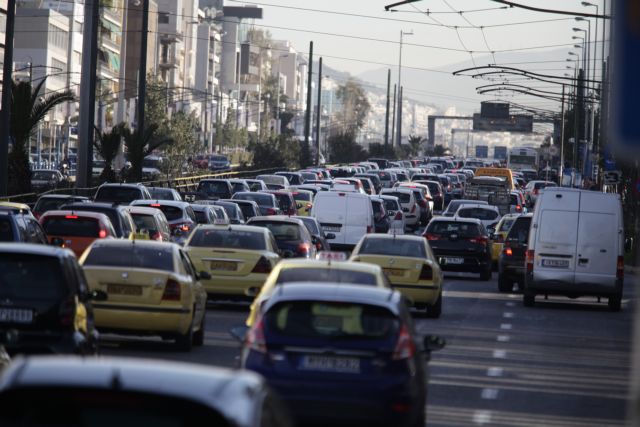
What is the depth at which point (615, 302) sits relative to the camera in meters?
31.5

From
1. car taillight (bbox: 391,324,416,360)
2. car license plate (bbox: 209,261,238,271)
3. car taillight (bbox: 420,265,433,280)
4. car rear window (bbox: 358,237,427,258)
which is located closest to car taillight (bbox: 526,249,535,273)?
car rear window (bbox: 358,237,427,258)

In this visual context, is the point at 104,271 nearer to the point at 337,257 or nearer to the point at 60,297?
Result: the point at 337,257

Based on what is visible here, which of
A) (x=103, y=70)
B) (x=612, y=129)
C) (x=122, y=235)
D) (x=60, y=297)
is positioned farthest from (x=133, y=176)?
(x=103, y=70)

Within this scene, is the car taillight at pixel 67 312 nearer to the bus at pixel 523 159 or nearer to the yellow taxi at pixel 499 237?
the yellow taxi at pixel 499 237

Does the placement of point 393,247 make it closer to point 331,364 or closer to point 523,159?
point 331,364

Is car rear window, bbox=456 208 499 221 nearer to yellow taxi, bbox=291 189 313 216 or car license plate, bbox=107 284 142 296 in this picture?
yellow taxi, bbox=291 189 313 216

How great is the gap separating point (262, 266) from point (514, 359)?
567 centimetres

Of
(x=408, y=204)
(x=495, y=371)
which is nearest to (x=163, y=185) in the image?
(x=408, y=204)

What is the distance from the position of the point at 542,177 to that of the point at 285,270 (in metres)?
108

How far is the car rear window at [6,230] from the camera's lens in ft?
74.8

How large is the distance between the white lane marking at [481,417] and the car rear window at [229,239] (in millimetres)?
11073

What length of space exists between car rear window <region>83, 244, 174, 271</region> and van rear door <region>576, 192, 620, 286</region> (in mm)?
11809

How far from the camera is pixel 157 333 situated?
63.6ft

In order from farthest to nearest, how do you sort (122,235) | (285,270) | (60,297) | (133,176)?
(133,176)
(122,235)
(285,270)
(60,297)
